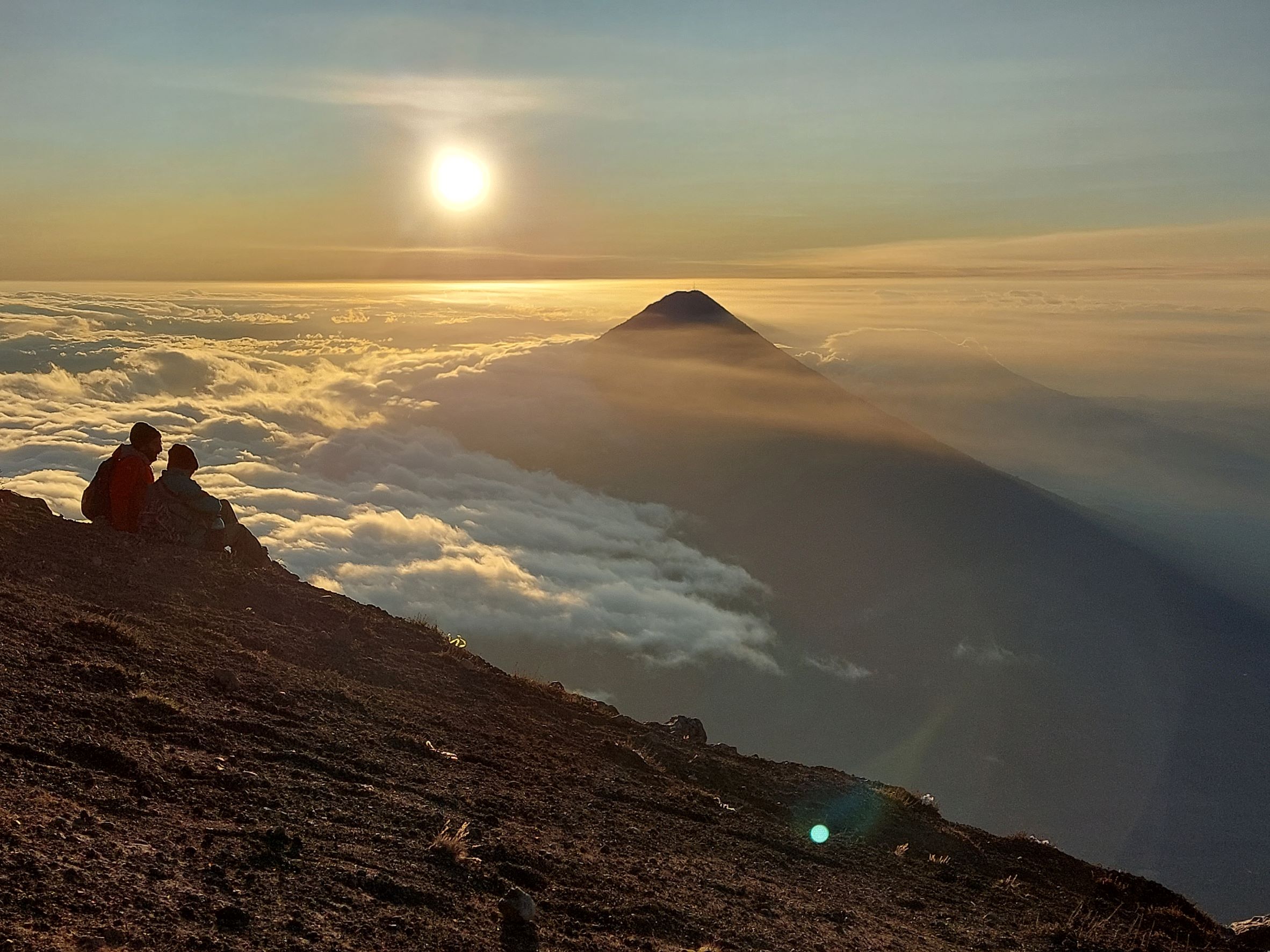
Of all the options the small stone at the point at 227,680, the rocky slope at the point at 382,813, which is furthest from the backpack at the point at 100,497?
the small stone at the point at 227,680

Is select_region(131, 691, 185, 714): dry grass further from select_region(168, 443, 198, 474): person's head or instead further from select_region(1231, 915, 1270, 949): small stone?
select_region(1231, 915, 1270, 949): small stone

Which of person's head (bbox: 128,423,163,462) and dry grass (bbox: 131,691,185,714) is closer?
dry grass (bbox: 131,691,185,714)

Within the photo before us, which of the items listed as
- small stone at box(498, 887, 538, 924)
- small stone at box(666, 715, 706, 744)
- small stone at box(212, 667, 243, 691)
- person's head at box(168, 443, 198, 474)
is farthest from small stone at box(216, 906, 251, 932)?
person's head at box(168, 443, 198, 474)

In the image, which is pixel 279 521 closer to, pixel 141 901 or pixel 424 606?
pixel 424 606

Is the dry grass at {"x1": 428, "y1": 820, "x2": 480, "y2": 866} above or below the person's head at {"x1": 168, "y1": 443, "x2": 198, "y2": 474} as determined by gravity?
below

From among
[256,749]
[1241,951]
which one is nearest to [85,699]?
[256,749]

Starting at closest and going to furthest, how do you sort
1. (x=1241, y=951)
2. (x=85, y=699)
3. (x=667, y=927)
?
(x=667, y=927) → (x=85, y=699) → (x=1241, y=951)
